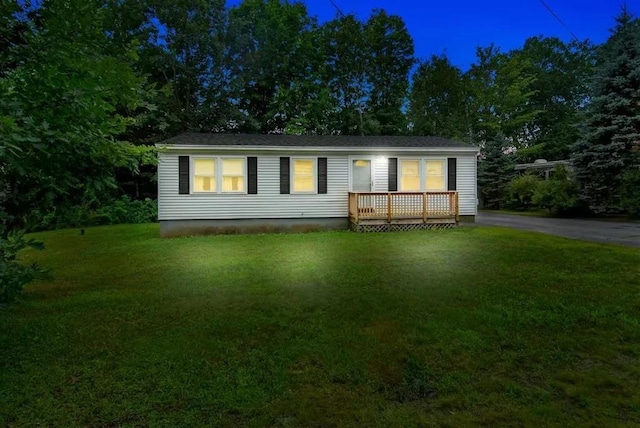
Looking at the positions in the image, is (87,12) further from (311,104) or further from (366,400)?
(311,104)

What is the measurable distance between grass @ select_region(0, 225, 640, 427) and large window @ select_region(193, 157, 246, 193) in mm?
5512

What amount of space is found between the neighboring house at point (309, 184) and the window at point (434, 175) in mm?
35

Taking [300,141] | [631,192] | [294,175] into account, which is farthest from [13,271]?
[631,192]

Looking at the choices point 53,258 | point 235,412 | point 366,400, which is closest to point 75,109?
point 235,412

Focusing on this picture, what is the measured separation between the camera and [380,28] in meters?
29.3

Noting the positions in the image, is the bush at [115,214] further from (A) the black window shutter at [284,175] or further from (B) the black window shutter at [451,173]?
(B) the black window shutter at [451,173]

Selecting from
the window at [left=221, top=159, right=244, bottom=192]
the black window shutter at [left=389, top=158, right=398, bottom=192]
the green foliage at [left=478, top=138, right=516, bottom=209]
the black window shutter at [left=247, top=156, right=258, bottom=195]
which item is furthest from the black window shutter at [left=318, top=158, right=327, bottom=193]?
the green foliage at [left=478, top=138, right=516, bottom=209]

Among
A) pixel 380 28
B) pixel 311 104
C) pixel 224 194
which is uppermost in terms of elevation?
pixel 380 28

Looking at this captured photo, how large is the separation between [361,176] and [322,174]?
1.44 metres

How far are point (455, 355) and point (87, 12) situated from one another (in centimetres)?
471

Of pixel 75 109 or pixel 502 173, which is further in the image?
pixel 502 173

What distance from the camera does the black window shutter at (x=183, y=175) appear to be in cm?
1242

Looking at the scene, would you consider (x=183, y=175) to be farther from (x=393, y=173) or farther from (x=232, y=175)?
(x=393, y=173)

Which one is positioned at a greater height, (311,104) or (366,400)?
(311,104)
